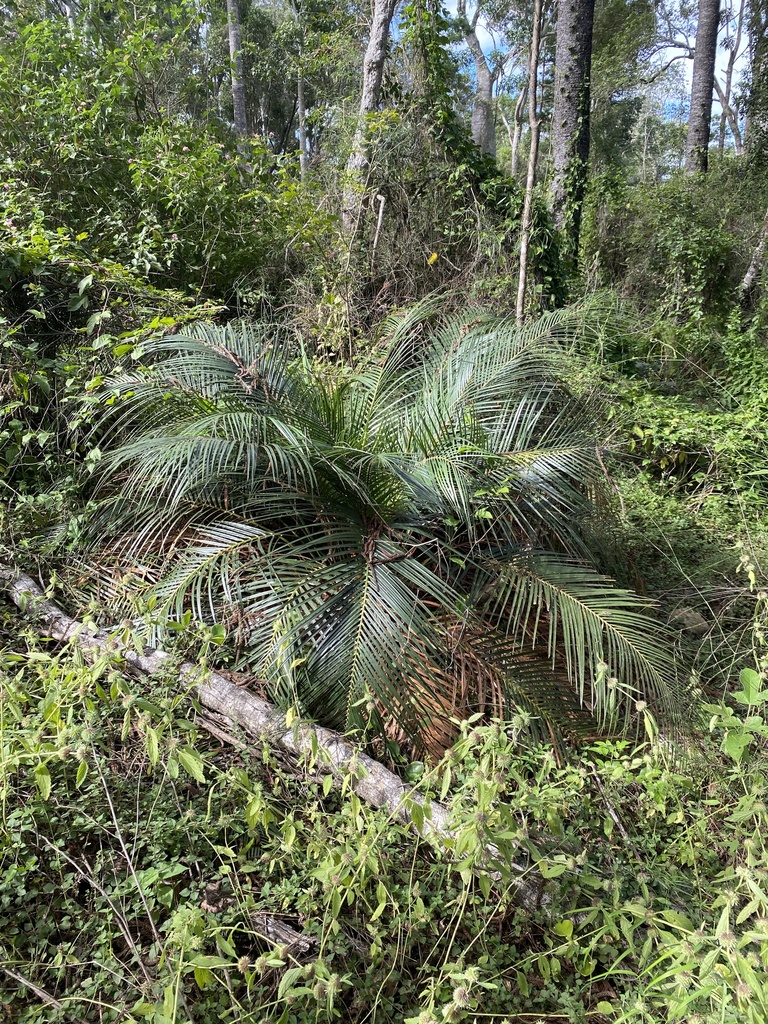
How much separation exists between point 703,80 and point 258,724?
503 inches

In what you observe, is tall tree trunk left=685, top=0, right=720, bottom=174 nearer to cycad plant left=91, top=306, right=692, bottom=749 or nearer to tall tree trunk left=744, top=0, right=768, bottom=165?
tall tree trunk left=744, top=0, right=768, bottom=165

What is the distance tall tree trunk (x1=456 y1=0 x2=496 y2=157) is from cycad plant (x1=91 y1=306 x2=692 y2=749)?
17.1 meters

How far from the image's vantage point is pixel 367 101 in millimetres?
5070

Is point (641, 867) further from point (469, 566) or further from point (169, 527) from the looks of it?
point (169, 527)

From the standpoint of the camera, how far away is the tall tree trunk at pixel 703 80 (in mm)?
9594

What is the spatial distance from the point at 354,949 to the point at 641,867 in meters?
0.80

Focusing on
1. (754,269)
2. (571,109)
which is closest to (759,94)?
(754,269)

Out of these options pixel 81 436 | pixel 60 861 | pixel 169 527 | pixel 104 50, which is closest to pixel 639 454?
pixel 169 527

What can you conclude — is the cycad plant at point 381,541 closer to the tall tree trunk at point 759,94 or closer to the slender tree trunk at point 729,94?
the tall tree trunk at point 759,94

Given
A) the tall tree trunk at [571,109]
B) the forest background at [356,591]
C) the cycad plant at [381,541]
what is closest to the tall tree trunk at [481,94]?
the tall tree trunk at [571,109]

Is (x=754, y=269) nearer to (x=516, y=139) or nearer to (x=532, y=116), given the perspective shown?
(x=532, y=116)

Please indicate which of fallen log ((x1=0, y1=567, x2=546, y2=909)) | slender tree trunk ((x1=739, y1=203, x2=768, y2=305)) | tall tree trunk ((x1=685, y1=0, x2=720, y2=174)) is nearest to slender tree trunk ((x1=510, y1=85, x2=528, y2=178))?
tall tree trunk ((x1=685, y1=0, x2=720, y2=174))

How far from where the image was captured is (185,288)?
168 inches

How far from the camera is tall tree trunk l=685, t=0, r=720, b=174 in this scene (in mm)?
9594
